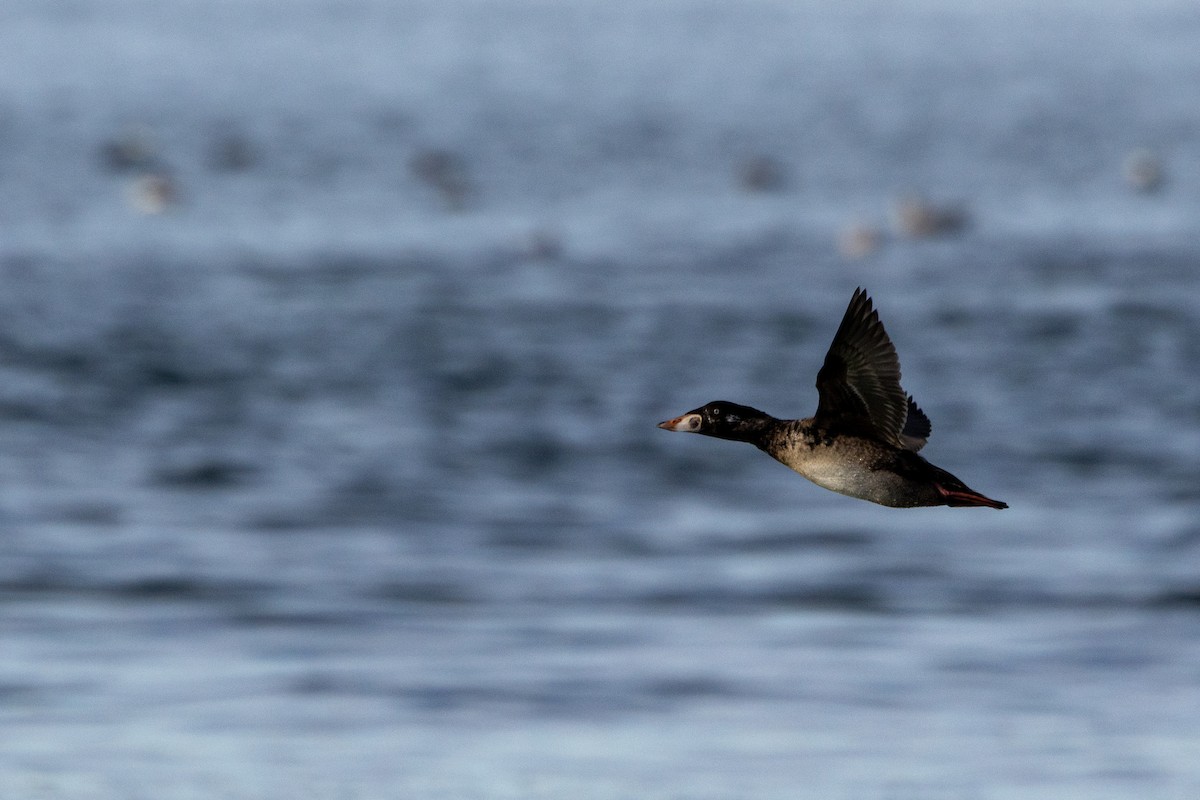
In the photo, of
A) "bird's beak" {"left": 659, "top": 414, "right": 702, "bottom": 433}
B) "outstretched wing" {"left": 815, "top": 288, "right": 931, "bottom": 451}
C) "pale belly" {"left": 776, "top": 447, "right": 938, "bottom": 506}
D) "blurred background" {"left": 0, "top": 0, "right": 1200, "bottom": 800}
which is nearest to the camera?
"pale belly" {"left": 776, "top": 447, "right": 938, "bottom": 506}

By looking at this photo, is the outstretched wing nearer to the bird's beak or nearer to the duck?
the duck

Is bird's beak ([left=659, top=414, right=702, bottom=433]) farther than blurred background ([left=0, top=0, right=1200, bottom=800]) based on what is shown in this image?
No

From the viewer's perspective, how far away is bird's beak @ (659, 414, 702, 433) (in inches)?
204

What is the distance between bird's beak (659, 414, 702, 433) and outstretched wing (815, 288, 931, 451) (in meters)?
0.26

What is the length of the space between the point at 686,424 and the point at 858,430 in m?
0.36

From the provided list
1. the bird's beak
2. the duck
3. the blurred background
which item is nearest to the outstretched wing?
the duck

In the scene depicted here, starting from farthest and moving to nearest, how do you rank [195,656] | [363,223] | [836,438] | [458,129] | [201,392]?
[458,129] → [363,223] → [201,392] → [195,656] → [836,438]

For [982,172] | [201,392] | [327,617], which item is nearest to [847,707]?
[327,617]

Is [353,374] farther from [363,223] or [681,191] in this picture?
[681,191]

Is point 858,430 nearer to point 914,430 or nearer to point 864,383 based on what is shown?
point 864,383

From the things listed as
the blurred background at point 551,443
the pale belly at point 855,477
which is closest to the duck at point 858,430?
the pale belly at point 855,477

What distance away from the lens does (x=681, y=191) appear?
78.6 m

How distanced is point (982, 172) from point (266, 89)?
72172 millimetres

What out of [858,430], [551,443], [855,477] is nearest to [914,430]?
[858,430]
